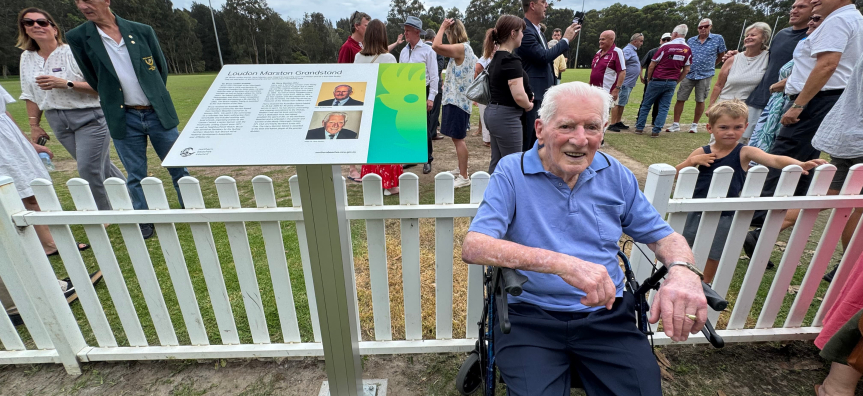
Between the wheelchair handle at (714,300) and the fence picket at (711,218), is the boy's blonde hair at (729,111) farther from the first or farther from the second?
the wheelchair handle at (714,300)

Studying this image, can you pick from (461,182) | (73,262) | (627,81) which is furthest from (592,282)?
(627,81)

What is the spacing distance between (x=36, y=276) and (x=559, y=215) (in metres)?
2.44

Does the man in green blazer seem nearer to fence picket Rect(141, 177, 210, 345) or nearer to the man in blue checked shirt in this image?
fence picket Rect(141, 177, 210, 345)

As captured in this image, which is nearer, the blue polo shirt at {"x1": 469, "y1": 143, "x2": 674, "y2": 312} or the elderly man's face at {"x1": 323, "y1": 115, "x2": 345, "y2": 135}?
the elderly man's face at {"x1": 323, "y1": 115, "x2": 345, "y2": 135}

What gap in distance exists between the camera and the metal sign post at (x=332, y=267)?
129 cm

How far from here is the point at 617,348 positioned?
1326 mm

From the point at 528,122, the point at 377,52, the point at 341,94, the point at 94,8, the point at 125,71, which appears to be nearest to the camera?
the point at 341,94

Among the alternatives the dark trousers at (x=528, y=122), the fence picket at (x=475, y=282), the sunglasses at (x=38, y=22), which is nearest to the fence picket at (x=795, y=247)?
the fence picket at (x=475, y=282)

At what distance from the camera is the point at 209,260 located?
1.82 metres

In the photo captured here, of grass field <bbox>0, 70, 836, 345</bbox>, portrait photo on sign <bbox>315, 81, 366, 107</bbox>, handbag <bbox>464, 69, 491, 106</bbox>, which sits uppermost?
portrait photo on sign <bbox>315, 81, 366, 107</bbox>

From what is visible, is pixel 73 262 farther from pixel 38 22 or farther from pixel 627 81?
pixel 627 81

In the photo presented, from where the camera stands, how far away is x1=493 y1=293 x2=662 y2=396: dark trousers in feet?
4.10

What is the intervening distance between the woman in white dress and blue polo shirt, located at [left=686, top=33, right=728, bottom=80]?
2.46 meters

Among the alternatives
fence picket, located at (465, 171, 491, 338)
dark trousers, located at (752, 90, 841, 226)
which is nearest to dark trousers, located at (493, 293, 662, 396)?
fence picket, located at (465, 171, 491, 338)
